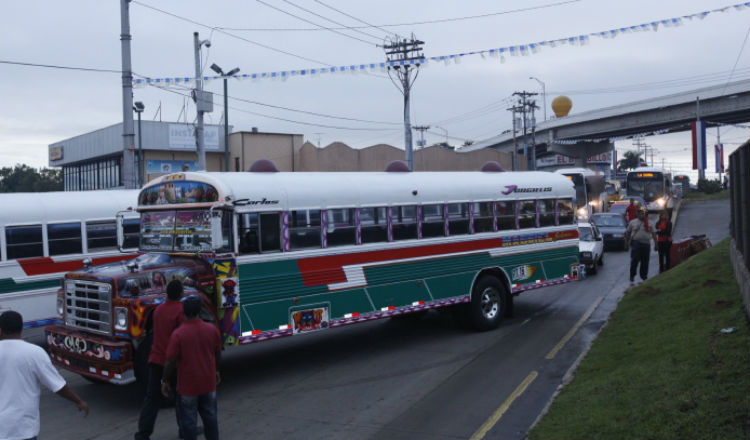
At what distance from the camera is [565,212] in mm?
15094

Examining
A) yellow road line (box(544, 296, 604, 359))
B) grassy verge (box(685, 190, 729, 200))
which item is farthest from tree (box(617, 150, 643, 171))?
yellow road line (box(544, 296, 604, 359))

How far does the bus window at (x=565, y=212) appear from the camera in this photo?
14.9 m

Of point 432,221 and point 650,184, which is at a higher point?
point 650,184

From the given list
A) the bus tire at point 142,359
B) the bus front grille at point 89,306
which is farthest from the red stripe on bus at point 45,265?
the bus tire at point 142,359

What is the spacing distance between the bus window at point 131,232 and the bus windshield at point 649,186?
4399 cm

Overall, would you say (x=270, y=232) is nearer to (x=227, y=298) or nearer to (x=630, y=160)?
(x=227, y=298)

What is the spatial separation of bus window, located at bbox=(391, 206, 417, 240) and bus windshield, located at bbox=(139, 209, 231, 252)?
346 centimetres

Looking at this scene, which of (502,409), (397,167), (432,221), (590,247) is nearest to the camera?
(502,409)

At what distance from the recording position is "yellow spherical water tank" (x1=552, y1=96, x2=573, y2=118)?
90.1 m

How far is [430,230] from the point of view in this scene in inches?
480

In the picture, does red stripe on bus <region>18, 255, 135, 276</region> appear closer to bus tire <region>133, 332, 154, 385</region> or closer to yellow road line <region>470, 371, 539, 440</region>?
bus tire <region>133, 332, 154, 385</region>

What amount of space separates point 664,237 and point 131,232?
13536 mm

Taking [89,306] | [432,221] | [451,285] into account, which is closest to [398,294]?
[451,285]

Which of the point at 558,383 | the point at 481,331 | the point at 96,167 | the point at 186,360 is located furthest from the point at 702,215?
the point at 96,167
